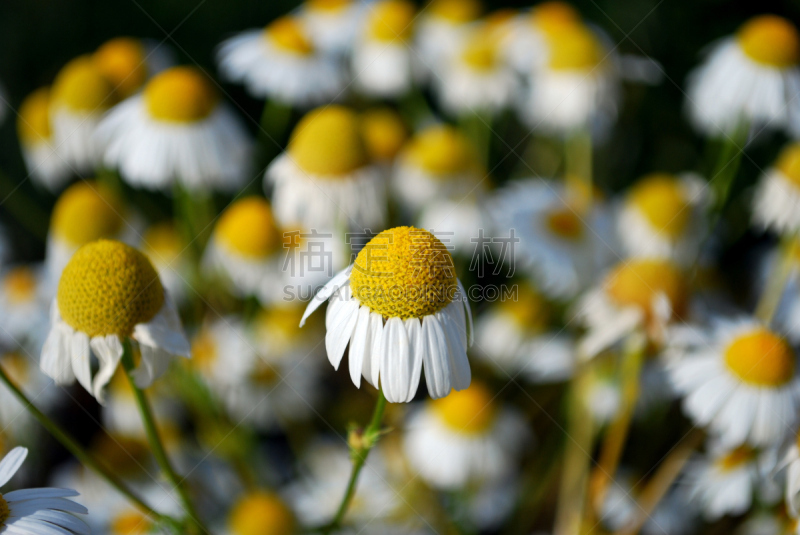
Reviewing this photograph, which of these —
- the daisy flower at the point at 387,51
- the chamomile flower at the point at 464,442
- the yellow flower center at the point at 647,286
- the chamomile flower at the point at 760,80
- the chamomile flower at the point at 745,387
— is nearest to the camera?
the chamomile flower at the point at 745,387

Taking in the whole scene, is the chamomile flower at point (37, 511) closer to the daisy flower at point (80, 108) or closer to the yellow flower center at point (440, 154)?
the daisy flower at point (80, 108)

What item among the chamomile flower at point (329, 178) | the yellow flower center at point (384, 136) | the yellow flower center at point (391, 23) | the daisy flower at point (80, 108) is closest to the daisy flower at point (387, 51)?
the yellow flower center at point (391, 23)

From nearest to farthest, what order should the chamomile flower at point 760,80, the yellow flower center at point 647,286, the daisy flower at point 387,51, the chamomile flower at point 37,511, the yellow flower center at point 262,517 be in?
1. the chamomile flower at point 37,511
2. the yellow flower center at point 262,517
3. the yellow flower center at point 647,286
4. the chamomile flower at point 760,80
5. the daisy flower at point 387,51

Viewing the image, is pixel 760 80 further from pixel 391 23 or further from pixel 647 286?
pixel 391 23

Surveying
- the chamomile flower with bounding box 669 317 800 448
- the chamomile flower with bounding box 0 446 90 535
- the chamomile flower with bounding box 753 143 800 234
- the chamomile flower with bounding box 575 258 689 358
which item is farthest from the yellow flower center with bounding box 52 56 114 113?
the chamomile flower with bounding box 753 143 800 234

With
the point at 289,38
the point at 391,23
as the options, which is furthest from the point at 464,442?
the point at 391,23

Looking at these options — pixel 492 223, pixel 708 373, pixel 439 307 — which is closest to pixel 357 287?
pixel 439 307
